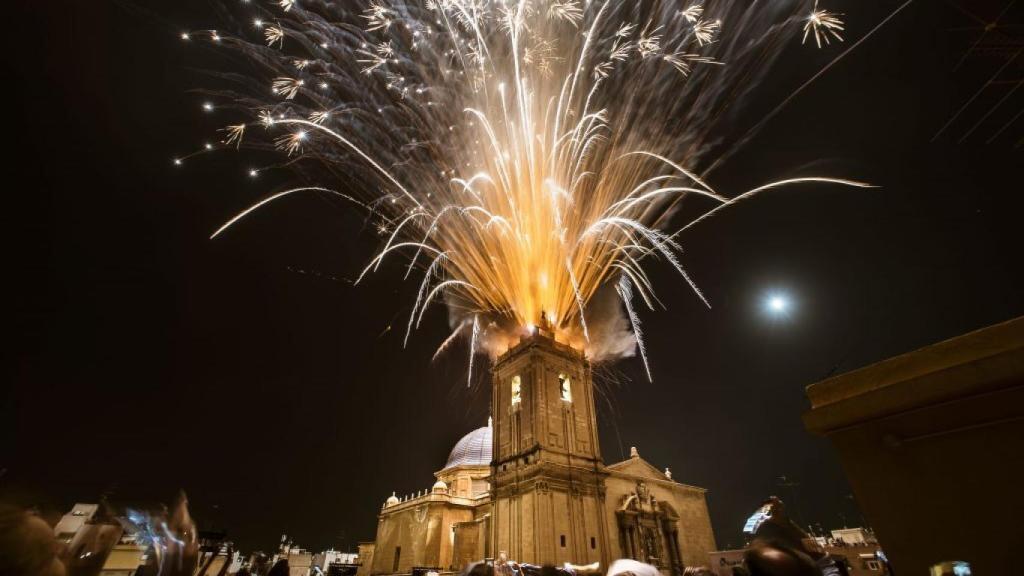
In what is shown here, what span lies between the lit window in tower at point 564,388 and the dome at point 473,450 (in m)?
22.2

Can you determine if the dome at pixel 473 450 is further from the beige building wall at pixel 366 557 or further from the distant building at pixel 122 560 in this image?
the distant building at pixel 122 560

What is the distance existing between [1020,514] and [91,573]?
10509mm

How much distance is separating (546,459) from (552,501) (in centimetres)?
220

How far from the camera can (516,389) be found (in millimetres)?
29734

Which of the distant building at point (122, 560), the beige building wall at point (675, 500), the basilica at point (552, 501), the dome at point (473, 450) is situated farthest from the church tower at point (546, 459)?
the distant building at point (122, 560)

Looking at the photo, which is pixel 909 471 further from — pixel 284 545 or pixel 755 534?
pixel 284 545

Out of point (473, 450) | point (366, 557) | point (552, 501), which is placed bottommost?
point (366, 557)

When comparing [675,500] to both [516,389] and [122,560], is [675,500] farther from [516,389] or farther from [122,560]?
[122,560]

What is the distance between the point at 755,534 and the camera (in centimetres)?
528

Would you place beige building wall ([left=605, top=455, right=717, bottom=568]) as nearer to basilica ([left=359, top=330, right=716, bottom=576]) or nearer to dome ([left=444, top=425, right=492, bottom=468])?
basilica ([left=359, top=330, right=716, bottom=576])

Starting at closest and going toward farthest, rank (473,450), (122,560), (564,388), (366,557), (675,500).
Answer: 1. (564,388)
2. (675,500)
3. (122,560)
4. (366,557)
5. (473,450)

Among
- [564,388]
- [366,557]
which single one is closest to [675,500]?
[564,388]

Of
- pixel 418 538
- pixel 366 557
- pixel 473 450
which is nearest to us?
pixel 418 538

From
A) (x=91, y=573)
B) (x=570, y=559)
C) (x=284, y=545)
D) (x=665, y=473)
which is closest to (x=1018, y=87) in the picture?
(x=91, y=573)
